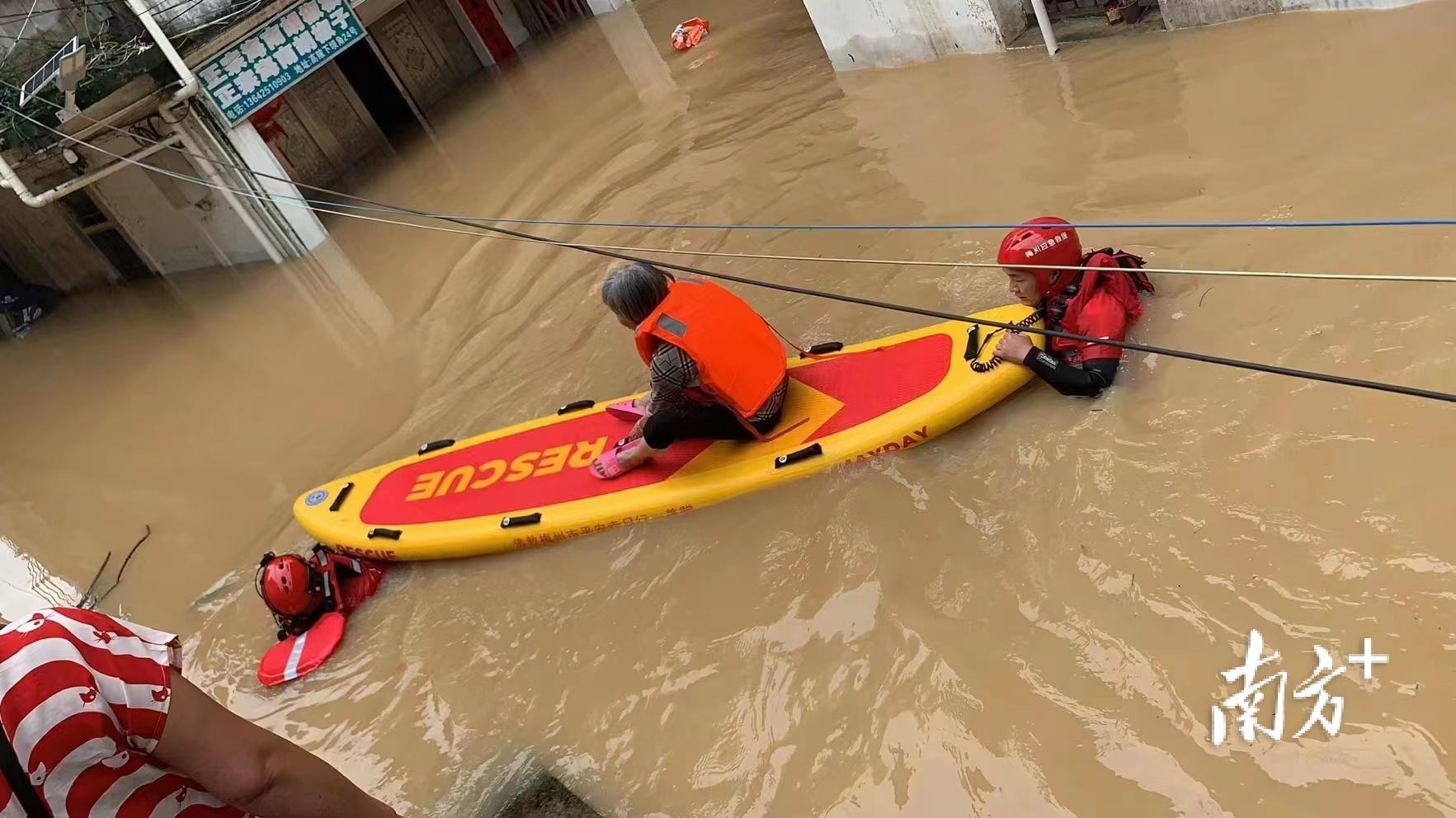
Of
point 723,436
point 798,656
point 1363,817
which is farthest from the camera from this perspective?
point 723,436

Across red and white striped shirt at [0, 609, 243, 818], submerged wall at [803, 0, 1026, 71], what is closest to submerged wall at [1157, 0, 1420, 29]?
submerged wall at [803, 0, 1026, 71]

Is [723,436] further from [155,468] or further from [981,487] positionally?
[155,468]

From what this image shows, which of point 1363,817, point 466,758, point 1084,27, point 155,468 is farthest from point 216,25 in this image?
point 1363,817

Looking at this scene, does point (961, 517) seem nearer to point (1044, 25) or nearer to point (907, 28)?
point (1044, 25)

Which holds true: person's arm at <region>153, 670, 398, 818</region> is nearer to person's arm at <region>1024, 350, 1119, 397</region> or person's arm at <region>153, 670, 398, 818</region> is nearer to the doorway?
person's arm at <region>1024, 350, 1119, 397</region>

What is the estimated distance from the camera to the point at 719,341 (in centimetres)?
388

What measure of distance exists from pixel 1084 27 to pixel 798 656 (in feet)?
19.5

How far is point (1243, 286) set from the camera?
4.05m

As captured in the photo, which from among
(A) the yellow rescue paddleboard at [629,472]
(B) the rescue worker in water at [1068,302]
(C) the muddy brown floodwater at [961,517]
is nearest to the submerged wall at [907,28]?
(C) the muddy brown floodwater at [961,517]

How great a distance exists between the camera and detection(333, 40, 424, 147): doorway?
14516mm

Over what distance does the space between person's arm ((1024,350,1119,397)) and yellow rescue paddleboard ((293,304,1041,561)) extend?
140mm

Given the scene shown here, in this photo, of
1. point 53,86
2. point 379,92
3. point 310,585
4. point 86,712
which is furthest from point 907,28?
point 379,92

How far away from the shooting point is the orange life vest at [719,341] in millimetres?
3811

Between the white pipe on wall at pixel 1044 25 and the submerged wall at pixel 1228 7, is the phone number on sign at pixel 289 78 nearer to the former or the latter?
the white pipe on wall at pixel 1044 25
